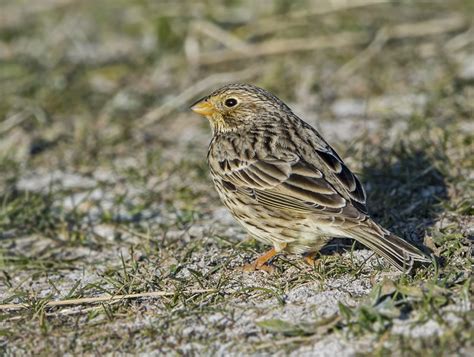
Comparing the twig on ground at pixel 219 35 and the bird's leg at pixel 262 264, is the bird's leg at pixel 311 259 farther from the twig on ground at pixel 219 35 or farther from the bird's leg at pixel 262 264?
the twig on ground at pixel 219 35

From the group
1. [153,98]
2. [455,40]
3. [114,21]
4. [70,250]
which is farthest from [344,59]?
[70,250]

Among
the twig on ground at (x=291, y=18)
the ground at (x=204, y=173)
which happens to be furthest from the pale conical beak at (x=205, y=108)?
the twig on ground at (x=291, y=18)

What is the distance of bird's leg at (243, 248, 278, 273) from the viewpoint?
557 centimetres

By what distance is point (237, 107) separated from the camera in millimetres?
6570

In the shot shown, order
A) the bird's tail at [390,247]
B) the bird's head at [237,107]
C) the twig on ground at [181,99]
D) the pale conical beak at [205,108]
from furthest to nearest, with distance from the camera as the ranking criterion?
the twig on ground at [181,99], the pale conical beak at [205,108], the bird's head at [237,107], the bird's tail at [390,247]

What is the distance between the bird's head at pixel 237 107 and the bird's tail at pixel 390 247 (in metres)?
1.54

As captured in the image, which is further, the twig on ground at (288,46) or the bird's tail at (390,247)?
the twig on ground at (288,46)

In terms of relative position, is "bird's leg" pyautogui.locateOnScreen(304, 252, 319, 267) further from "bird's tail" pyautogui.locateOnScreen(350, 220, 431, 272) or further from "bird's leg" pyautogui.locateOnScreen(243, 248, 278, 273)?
"bird's tail" pyautogui.locateOnScreen(350, 220, 431, 272)

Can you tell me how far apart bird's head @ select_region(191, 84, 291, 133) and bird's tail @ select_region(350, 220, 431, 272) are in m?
1.54

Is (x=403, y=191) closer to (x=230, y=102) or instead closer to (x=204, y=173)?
(x=230, y=102)

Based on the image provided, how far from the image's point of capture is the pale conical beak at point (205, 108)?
6.64m

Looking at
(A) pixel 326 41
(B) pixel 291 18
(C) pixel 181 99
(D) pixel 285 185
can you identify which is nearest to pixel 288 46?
(A) pixel 326 41

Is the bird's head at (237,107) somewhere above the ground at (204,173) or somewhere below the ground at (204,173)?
above

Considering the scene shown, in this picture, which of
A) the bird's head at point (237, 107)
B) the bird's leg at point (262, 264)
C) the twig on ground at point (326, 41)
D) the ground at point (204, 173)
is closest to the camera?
the ground at point (204, 173)
